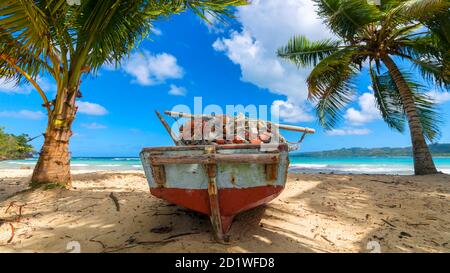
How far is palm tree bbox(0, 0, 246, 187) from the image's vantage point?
195 inches

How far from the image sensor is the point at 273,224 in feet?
12.5

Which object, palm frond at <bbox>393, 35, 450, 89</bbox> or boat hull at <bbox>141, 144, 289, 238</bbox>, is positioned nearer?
boat hull at <bbox>141, 144, 289, 238</bbox>

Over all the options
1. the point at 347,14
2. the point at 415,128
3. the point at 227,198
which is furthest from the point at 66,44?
the point at 415,128

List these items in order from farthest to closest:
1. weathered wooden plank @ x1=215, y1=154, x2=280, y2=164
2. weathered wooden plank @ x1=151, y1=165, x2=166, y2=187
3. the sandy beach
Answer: weathered wooden plank @ x1=151, y1=165, x2=166, y2=187 < the sandy beach < weathered wooden plank @ x1=215, y1=154, x2=280, y2=164

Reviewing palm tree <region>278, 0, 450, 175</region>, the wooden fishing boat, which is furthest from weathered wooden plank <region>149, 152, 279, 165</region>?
palm tree <region>278, 0, 450, 175</region>

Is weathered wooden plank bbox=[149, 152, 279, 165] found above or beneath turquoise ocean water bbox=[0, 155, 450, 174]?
above

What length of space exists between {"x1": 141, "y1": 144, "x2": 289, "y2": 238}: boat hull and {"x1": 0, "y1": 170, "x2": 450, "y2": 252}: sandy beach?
43 centimetres

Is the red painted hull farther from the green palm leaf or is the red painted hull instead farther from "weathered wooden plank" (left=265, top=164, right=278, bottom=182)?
the green palm leaf

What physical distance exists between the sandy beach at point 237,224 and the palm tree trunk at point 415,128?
3341 millimetres

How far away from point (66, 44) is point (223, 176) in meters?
5.03

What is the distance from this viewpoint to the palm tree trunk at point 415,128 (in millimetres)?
8680

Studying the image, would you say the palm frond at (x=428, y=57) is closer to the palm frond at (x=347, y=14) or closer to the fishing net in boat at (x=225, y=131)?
the palm frond at (x=347, y=14)
